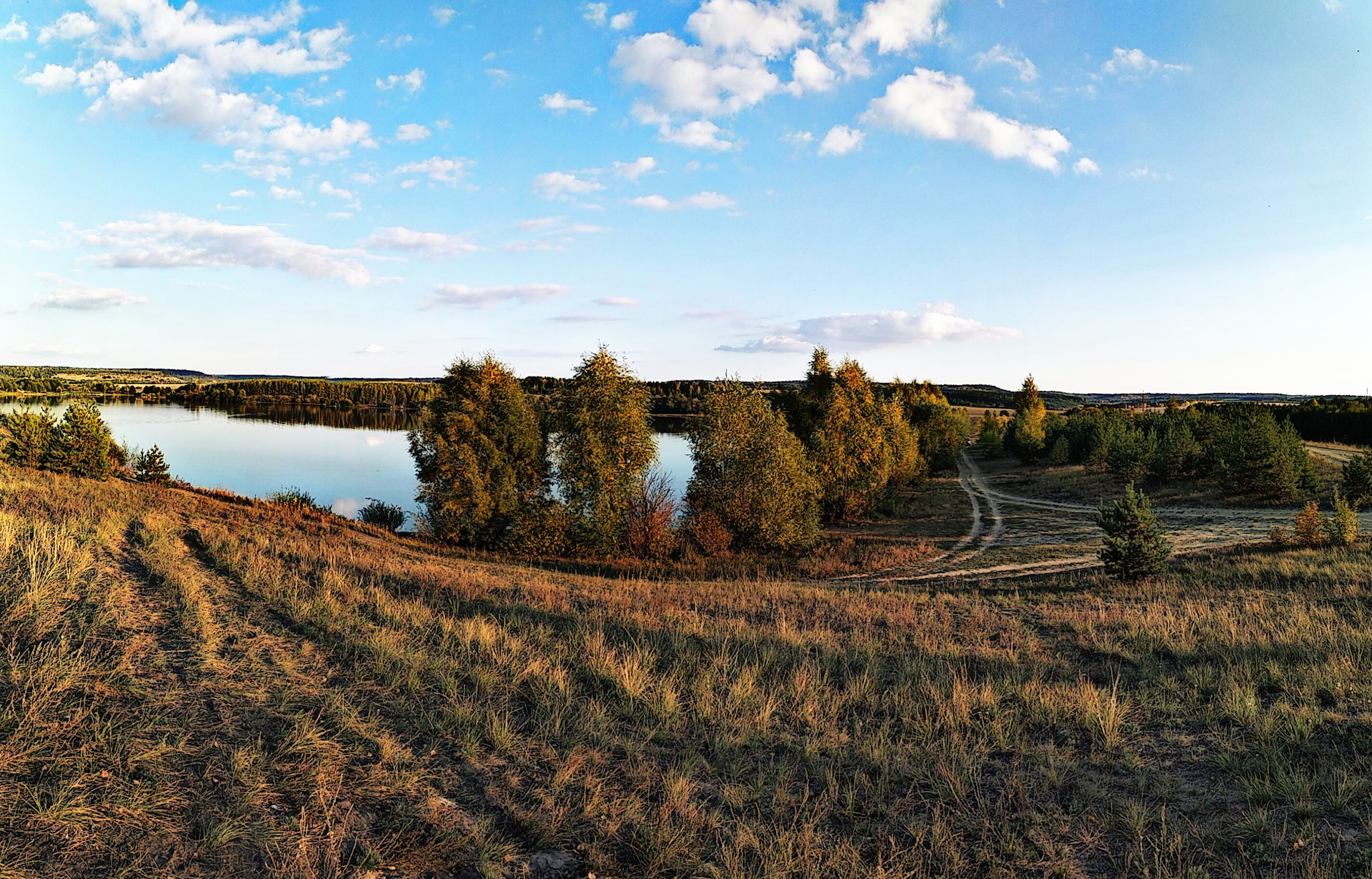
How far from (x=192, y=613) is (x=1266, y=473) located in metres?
44.6

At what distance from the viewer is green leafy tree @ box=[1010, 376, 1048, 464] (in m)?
65.4

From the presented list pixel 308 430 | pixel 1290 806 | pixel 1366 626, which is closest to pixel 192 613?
pixel 1290 806

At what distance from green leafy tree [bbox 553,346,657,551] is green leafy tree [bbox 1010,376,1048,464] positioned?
50.6 meters

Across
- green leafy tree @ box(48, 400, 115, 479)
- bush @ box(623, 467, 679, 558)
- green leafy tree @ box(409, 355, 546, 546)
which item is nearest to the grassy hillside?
green leafy tree @ box(409, 355, 546, 546)

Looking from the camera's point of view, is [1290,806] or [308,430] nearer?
[1290,806]

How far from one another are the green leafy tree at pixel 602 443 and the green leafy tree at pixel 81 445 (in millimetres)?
20351

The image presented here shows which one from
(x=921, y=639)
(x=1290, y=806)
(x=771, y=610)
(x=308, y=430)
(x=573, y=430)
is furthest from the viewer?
(x=308, y=430)

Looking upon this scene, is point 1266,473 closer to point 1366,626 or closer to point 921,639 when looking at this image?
point 1366,626

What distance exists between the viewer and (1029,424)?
2608 inches

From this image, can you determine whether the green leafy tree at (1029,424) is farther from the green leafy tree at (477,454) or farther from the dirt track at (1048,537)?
the green leafy tree at (477,454)

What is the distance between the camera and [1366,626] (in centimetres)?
1062

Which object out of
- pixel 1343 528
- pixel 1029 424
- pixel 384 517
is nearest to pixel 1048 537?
pixel 1343 528

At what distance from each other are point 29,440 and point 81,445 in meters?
1.69

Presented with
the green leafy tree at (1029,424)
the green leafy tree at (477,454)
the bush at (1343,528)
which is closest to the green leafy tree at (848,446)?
the green leafy tree at (477,454)
